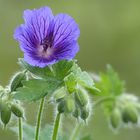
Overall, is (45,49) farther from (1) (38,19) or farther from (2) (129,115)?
(2) (129,115)

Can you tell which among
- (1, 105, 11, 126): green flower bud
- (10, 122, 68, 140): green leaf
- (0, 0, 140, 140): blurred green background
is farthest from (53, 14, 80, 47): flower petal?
(0, 0, 140, 140): blurred green background

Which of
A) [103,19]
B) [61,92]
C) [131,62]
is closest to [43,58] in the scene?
[61,92]

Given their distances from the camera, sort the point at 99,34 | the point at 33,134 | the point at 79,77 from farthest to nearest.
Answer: the point at 99,34 < the point at 33,134 < the point at 79,77

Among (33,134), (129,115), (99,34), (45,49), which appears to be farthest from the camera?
(99,34)

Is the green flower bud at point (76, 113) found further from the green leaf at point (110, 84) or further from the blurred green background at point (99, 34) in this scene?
the blurred green background at point (99, 34)

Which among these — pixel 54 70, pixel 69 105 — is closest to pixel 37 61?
pixel 54 70

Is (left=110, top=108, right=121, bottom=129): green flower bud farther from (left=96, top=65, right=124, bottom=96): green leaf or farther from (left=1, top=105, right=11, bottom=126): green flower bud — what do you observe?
(left=1, top=105, right=11, bottom=126): green flower bud
